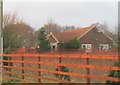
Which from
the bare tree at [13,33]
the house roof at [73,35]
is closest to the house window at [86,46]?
the house roof at [73,35]

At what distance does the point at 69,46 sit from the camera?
44.8 meters

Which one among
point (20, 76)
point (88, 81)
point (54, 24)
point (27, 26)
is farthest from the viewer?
point (54, 24)

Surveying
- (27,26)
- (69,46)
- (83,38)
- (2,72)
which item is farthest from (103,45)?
(2,72)

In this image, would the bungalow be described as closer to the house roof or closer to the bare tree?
the house roof

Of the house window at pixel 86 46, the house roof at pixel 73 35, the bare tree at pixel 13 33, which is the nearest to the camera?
the bare tree at pixel 13 33

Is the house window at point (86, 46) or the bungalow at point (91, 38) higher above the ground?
the bungalow at point (91, 38)

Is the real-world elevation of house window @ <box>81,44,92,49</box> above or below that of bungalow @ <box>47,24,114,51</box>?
below

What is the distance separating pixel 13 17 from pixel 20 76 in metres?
42.6

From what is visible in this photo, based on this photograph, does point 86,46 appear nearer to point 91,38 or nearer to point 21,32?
point 91,38

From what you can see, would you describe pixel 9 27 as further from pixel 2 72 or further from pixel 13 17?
pixel 2 72

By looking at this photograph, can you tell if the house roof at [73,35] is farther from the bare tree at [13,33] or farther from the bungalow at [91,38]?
the bare tree at [13,33]

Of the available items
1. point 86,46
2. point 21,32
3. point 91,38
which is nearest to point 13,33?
point 21,32

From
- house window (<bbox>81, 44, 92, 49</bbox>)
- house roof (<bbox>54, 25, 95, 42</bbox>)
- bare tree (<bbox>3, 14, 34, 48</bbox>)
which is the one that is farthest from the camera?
house roof (<bbox>54, 25, 95, 42</bbox>)

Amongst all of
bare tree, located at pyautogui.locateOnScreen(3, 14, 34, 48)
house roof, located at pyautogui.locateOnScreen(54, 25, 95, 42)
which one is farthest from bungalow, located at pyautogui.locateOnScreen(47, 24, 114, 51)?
bare tree, located at pyautogui.locateOnScreen(3, 14, 34, 48)
